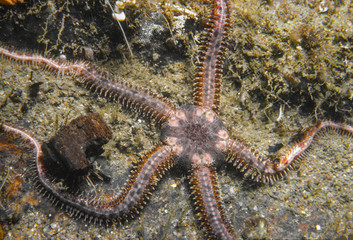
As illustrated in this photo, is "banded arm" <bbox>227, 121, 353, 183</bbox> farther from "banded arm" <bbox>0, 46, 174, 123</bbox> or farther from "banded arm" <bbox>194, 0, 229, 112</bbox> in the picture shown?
"banded arm" <bbox>0, 46, 174, 123</bbox>

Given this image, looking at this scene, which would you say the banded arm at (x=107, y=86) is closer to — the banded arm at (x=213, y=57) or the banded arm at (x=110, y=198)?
the banded arm at (x=213, y=57)

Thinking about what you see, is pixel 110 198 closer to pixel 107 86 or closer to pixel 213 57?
pixel 107 86

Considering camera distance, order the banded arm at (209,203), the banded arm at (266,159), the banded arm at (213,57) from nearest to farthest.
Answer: the banded arm at (209,203) → the banded arm at (266,159) → the banded arm at (213,57)

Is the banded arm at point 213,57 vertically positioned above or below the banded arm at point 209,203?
above

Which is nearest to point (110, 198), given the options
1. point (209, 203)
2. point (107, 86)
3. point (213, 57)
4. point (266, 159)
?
point (209, 203)

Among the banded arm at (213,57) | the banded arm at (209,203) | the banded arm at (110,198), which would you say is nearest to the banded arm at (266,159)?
the banded arm at (209,203)
